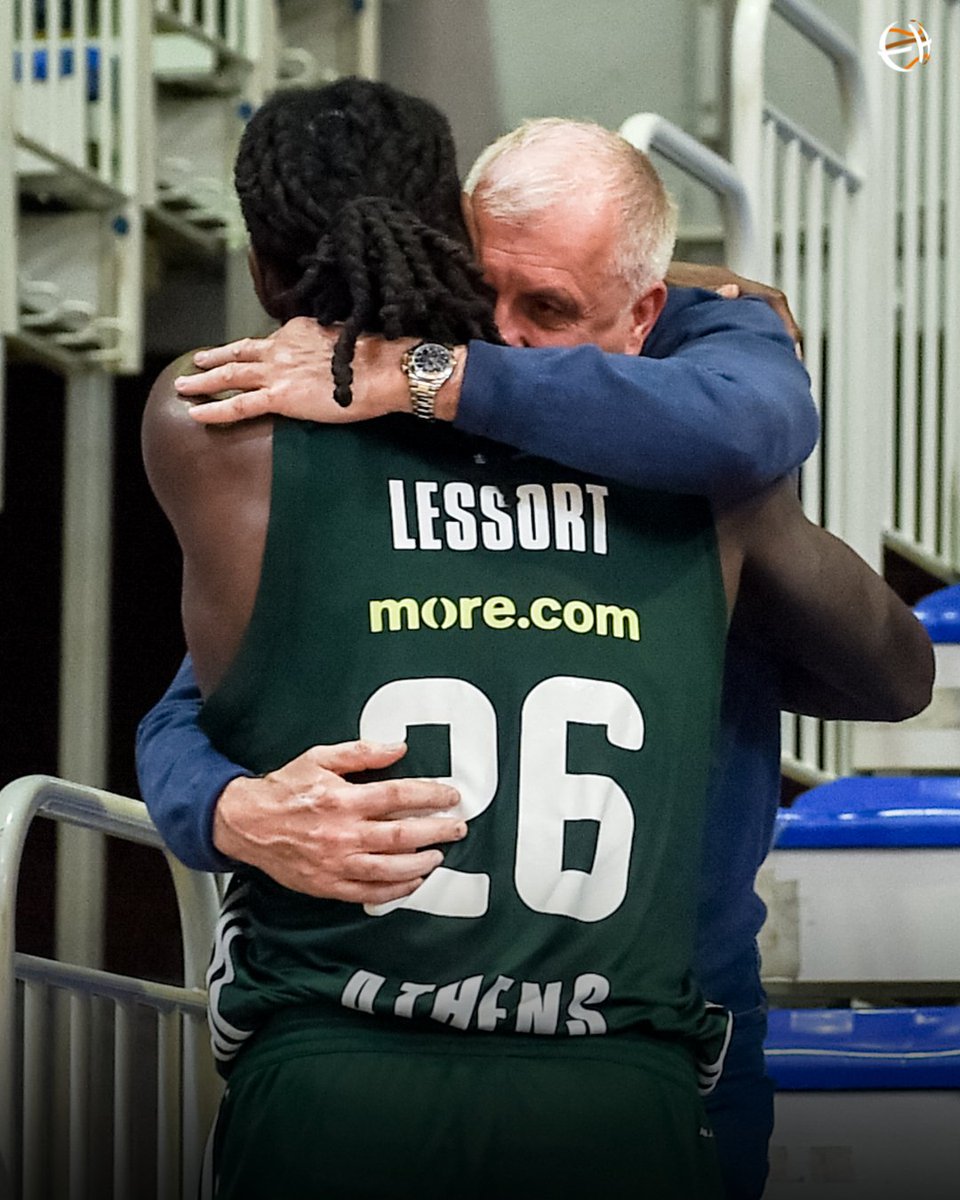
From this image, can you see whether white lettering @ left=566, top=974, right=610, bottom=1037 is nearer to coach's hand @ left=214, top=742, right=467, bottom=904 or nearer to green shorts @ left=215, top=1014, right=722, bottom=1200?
green shorts @ left=215, top=1014, right=722, bottom=1200

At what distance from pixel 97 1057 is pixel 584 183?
3.63 feet

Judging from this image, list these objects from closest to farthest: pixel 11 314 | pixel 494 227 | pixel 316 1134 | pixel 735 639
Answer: pixel 316 1134 < pixel 494 227 < pixel 735 639 < pixel 11 314

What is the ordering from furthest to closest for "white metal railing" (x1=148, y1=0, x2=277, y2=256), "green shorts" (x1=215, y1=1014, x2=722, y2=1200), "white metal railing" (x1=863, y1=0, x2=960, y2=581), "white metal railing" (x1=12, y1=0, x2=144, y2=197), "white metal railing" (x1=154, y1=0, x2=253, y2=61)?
"white metal railing" (x1=148, y1=0, x2=277, y2=256), "white metal railing" (x1=154, y1=0, x2=253, y2=61), "white metal railing" (x1=12, y1=0, x2=144, y2=197), "white metal railing" (x1=863, y1=0, x2=960, y2=581), "green shorts" (x1=215, y1=1014, x2=722, y2=1200)

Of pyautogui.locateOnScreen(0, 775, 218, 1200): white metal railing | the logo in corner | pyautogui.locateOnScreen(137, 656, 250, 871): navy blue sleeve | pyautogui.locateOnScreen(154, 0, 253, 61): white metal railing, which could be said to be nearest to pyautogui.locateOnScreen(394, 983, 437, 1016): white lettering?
pyautogui.locateOnScreen(137, 656, 250, 871): navy blue sleeve

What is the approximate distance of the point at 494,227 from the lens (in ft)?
4.24

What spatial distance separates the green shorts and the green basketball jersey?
2cm

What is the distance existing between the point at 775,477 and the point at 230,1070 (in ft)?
1.64

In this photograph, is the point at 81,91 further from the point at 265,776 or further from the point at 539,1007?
the point at 539,1007

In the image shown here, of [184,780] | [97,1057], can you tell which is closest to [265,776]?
[184,780]

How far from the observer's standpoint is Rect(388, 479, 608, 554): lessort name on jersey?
3.95 ft

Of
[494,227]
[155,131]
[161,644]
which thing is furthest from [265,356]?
[161,644]

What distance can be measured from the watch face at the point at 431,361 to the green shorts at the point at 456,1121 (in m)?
0.38

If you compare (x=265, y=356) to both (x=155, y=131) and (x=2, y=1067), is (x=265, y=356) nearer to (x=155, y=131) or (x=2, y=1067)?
(x=2, y=1067)

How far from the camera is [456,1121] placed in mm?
1171
